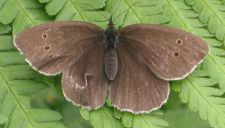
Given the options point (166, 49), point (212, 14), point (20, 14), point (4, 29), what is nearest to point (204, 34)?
point (212, 14)

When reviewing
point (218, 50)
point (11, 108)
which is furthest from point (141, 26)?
point (11, 108)

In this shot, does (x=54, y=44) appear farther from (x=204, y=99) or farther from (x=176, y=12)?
(x=204, y=99)

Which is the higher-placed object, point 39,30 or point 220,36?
point 39,30

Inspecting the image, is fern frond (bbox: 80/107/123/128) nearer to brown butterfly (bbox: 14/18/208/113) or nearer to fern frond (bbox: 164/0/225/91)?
brown butterfly (bbox: 14/18/208/113)

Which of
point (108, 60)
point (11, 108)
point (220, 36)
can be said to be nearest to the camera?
point (11, 108)

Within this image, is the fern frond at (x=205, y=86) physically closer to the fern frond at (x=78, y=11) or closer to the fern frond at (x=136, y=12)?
the fern frond at (x=136, y=12)

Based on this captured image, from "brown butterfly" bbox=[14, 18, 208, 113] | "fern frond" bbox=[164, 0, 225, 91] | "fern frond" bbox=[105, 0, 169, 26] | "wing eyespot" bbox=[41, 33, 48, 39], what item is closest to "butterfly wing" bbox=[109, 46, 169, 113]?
"brown butterfly" bbox=[14, 18, 208, 113]

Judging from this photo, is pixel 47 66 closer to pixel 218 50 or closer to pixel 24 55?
pixel 24 55
